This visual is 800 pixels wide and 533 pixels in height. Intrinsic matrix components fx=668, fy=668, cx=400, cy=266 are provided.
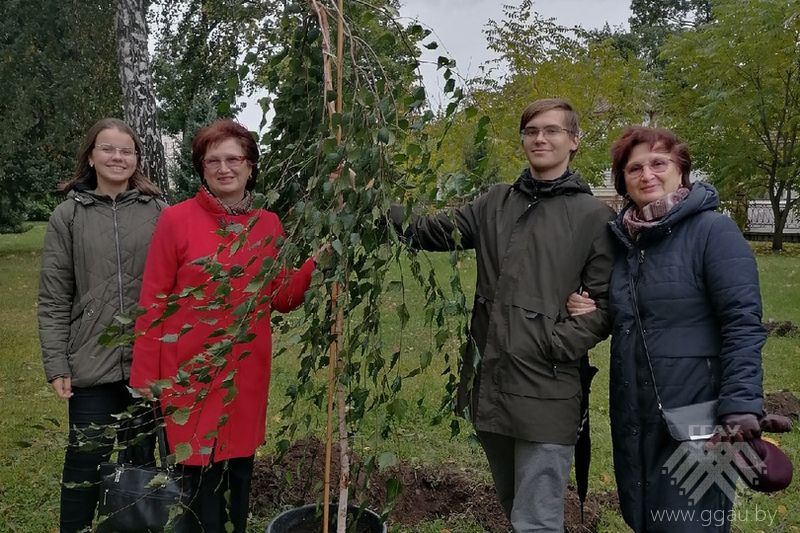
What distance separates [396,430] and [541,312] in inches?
64.7

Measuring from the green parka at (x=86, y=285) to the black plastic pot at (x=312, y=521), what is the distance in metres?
0.74

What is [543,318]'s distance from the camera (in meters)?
2.01

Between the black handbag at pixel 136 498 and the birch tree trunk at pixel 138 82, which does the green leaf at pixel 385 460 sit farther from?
the birch tree trunk at pixel 138 82

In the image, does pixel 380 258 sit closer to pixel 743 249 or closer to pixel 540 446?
pixel 540 446

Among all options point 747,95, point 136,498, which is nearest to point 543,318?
point 136,498

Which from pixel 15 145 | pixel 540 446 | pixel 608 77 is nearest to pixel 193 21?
pixel 15 145

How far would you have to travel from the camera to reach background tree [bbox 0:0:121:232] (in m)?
9.66

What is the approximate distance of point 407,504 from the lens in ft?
10.7

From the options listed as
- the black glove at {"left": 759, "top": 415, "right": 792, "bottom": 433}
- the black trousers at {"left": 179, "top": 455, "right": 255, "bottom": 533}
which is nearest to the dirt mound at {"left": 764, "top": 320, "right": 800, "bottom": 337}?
the black glove at {"left": 759, "top": 415, "right": 792, "bottom": 433}

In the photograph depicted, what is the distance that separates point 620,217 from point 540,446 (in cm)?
74

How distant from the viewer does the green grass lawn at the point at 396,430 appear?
10.1ft

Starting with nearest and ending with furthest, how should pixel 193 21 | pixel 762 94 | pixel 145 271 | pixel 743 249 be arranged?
1. pixel 743 249
2. pixel 145 271
3. pixel 193 21
4. pixel 762 94

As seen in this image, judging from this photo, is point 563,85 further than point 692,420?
Yes

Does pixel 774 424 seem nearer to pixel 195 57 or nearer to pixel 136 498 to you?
pixel 136 498
